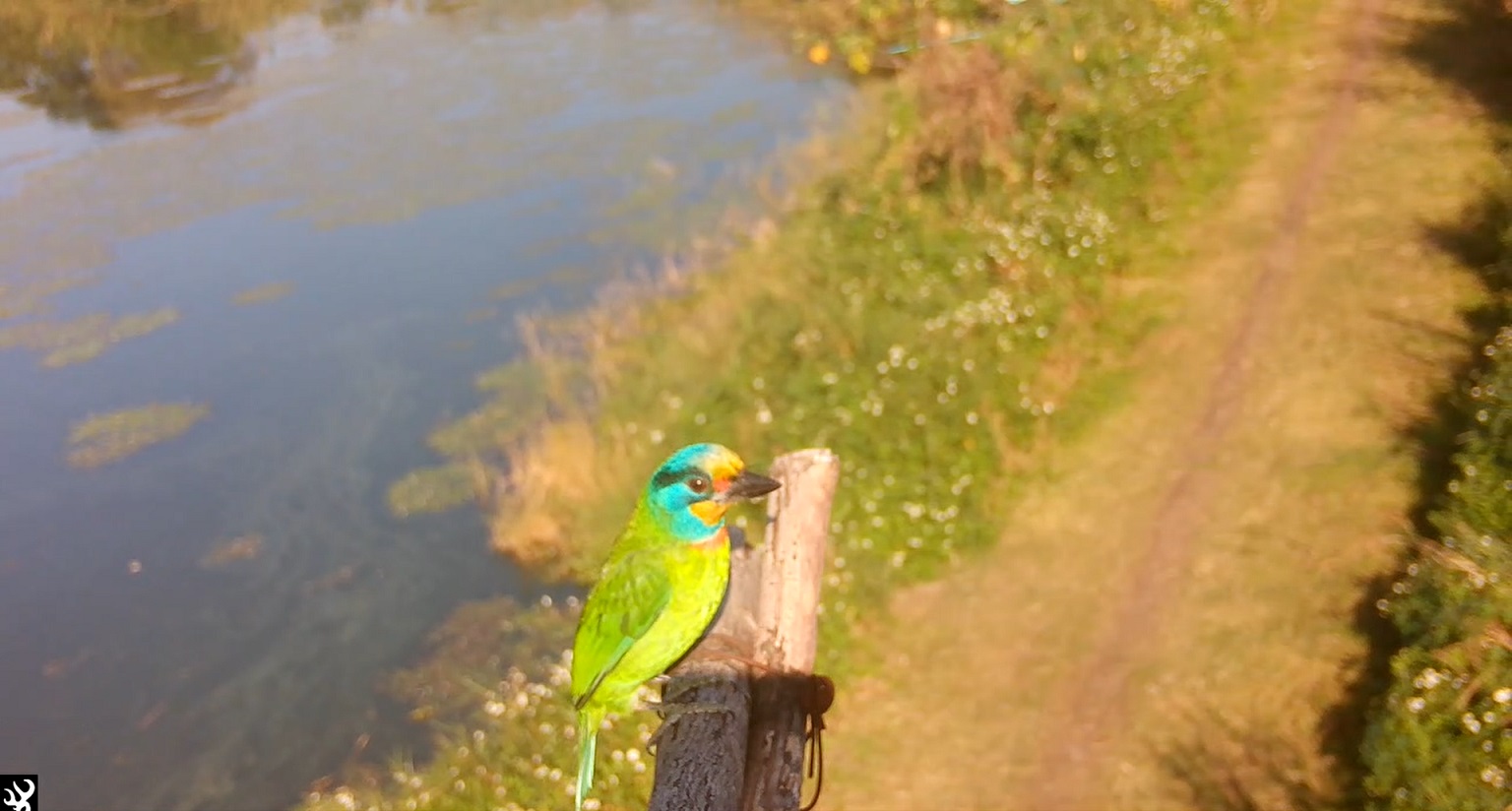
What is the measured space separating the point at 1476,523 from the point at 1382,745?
1.55 m

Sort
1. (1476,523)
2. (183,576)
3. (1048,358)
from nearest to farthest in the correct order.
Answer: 1. (1476,523)
2. (1048,358)
3. (183,576)

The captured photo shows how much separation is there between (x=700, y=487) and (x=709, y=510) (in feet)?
0.27

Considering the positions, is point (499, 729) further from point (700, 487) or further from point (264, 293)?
point (264, 293)

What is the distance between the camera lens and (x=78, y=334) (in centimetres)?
1116

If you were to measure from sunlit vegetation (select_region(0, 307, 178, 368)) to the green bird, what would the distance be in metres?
10.1

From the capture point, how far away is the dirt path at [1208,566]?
17.4 feet

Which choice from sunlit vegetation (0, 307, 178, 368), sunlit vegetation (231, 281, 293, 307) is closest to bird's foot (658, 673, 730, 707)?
sunlit vegetation (231, 281, 293, 307)

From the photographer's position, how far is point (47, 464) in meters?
9.55

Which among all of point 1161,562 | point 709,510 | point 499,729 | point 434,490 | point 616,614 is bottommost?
point 434,490

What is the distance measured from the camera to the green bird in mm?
2971

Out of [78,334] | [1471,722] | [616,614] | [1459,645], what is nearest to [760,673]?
[616,614]

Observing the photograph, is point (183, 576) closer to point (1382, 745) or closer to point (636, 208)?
point (636, 208)

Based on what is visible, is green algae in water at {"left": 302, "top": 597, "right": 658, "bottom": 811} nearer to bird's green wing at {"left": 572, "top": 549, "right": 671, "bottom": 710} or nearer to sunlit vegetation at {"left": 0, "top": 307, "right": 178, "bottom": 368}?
bird's green wing at {"left": 572, "top": 549, "right": 671, "bottom": 710}

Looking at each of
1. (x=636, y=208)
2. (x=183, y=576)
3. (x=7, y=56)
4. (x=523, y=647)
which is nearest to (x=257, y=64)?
(x=7, y=56)
